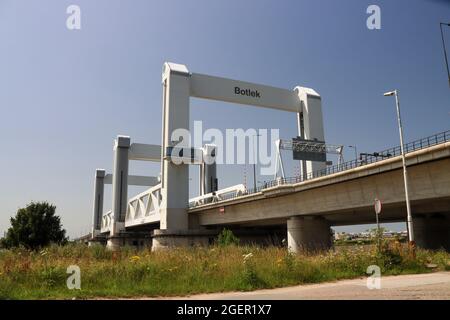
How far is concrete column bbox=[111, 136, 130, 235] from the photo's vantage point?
244 ft

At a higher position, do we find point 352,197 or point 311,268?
point 352,197

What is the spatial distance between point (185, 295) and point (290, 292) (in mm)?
2862

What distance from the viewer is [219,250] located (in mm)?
17359

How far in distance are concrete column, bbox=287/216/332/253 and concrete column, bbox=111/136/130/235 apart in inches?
1879

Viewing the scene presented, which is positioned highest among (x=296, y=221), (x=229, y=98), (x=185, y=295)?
(x=229, y=98)

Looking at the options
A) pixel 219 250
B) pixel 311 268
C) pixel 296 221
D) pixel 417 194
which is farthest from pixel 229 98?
pixel 311 268

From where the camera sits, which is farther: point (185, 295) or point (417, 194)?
point (417, 194)

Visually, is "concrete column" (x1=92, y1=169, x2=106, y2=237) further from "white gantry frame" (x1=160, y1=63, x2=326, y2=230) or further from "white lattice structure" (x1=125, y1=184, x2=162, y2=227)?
"white gantry frame" (x1=160, y1=63, x2=326, y2=230)

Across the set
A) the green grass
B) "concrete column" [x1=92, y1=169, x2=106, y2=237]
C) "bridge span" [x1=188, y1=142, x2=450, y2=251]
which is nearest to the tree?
"bridge span" [x1=188, y1=142, x2=450, y2=251]

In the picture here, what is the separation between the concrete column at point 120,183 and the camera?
244ft

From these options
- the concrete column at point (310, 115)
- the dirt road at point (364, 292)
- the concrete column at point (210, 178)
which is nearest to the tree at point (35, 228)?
the concrete column at point (210, 178)

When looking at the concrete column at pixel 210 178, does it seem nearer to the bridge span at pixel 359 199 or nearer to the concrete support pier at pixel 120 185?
the concrete support pier at pixel 120 185
